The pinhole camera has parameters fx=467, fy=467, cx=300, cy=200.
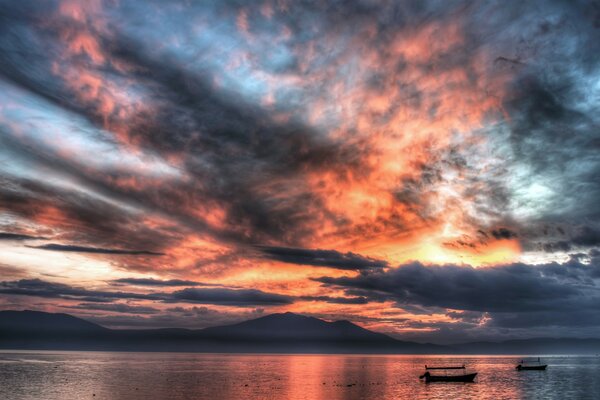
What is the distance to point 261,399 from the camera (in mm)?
122062

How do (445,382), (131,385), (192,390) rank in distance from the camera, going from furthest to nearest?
(445,382), (131,385), (192,390)

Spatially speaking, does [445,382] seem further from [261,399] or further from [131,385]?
[131,385]

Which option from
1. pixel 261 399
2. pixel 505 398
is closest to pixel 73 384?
pixel 261 399

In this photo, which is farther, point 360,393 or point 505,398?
point 360,393

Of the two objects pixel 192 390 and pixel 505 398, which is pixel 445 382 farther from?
pixel 192 390

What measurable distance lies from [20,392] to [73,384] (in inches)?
1090

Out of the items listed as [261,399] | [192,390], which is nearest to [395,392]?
[261,399]

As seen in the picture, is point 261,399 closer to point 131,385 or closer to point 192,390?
point 192,390

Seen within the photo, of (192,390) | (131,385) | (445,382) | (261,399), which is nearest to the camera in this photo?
(261,399)

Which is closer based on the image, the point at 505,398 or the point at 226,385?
the point at 505,398

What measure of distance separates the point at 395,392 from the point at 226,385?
5773 centimetres

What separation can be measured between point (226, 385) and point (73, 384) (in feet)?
165

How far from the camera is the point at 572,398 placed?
130 m

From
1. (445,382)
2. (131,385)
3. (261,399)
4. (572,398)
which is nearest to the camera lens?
(261,399)
